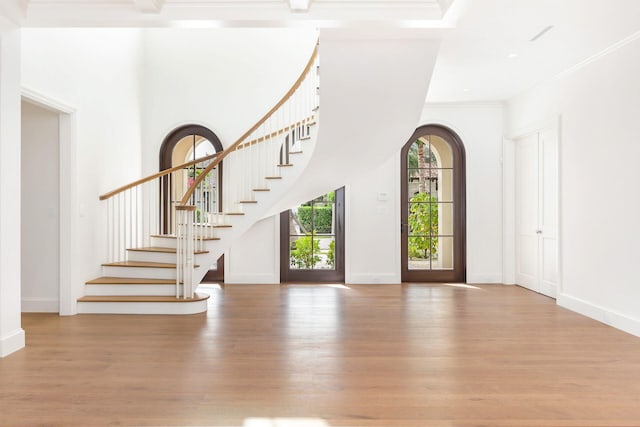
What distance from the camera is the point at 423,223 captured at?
7.05m

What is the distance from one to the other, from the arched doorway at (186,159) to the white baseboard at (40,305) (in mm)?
2075

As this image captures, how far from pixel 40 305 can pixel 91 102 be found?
2418 mm

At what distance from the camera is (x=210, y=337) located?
3930 millimetres

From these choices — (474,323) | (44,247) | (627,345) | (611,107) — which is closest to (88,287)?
(44,247)

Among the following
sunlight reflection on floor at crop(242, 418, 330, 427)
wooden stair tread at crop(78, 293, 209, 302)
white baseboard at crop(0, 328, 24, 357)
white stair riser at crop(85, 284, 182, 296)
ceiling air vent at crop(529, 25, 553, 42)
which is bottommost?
sunlight reflection on floor at crop(242, 418, 330, 427)

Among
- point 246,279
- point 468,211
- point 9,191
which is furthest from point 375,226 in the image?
point 9,191

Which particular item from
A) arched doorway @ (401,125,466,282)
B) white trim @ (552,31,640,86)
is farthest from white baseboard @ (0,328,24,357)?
white trim @ (552,31,640,86)

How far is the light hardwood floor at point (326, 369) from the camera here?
7.95 feet

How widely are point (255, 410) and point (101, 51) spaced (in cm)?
509

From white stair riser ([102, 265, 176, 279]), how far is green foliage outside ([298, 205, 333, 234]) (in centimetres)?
246

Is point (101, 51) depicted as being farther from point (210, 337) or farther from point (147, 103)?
point (210, 337)

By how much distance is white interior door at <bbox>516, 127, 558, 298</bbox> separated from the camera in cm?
572

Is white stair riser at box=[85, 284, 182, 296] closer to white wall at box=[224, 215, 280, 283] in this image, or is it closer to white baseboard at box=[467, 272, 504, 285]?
white wall at box=[224, 215, 280, 283]

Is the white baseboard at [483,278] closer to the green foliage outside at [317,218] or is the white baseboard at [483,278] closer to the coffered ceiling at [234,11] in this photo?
the green foliage outside at [317,218]
